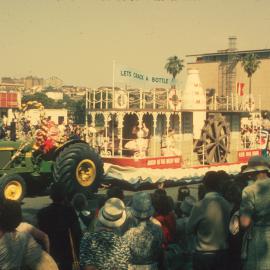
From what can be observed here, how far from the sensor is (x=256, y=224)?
490cm

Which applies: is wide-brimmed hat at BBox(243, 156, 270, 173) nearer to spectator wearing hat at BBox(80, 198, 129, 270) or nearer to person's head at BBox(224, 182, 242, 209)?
person's head at BBox(224, 182, 242, 209)

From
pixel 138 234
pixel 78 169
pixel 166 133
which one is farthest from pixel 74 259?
pixel 166 133

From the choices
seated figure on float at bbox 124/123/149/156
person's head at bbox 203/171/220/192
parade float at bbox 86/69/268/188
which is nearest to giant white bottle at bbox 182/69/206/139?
A: parade float at bbox 86/69/268/188

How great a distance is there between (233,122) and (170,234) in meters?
16.1

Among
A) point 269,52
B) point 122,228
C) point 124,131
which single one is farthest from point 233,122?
point 269,52

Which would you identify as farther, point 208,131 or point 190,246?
point 208,131

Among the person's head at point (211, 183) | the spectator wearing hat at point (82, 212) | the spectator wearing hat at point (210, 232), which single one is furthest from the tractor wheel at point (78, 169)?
the spectator wearing hat at point (210, 232)

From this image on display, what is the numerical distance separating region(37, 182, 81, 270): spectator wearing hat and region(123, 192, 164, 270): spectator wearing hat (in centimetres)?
66

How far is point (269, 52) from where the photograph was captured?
3137 inches

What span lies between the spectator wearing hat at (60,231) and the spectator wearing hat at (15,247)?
121 centimetres

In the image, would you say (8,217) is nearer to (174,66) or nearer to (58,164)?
(58,164)

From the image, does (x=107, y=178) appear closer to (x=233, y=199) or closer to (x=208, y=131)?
(x=208, y=131)

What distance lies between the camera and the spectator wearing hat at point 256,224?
482cm

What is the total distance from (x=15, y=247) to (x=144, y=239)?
1.41 metres
